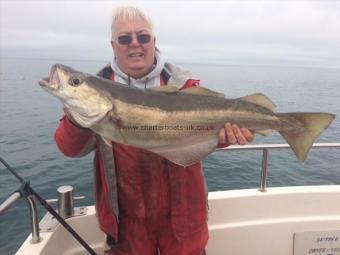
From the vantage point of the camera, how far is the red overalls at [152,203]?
3406mm

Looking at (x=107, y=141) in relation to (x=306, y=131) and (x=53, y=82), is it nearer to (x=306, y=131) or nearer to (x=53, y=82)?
(x=53, y=82)

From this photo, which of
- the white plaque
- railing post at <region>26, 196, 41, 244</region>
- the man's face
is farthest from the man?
the white plaque

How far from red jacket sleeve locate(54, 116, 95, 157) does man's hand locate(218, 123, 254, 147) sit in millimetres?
1281

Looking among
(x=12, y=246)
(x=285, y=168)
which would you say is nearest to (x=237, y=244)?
(x=12, y=246)

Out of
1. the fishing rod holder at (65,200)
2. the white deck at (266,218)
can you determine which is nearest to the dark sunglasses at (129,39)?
the fishing rod holder at (65,200)

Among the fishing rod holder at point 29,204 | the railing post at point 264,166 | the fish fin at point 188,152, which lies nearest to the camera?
the fishing rod holder at point 29,204

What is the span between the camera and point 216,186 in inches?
505

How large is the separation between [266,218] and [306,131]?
7.27 feet

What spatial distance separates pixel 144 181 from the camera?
3406 mm

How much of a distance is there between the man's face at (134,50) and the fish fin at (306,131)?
4.87 ft

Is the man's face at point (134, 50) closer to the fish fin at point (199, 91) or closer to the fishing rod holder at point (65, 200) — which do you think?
the fish fin at point (199, 91)

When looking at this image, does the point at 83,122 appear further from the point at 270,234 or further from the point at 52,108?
the point at 52,108

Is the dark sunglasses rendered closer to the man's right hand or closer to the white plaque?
the man's right hand

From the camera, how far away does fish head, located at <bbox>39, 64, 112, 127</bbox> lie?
296cm
